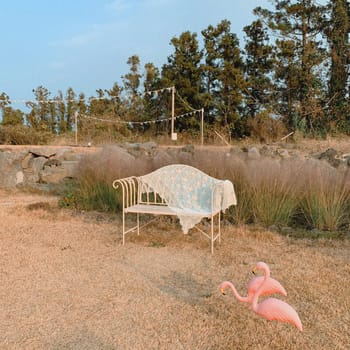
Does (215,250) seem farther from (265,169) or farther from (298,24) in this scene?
(298,24)

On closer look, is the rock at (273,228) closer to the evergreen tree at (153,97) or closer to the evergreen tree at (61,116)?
the evergreen tree at (153,97)

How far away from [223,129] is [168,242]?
12.0m

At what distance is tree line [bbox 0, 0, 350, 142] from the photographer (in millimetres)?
14977

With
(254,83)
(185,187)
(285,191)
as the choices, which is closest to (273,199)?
(285,191)

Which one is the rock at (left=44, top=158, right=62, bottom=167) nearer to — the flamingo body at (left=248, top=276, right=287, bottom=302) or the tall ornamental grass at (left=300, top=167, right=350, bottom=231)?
the tall ornamental grass at (left=300, top=167, right=350, bottom=231)

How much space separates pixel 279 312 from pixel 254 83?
1499 cm

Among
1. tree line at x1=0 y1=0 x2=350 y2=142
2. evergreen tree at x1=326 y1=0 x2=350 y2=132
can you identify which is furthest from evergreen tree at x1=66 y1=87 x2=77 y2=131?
evergreen tree at x1=326 y1=0 x2=350 y2=132

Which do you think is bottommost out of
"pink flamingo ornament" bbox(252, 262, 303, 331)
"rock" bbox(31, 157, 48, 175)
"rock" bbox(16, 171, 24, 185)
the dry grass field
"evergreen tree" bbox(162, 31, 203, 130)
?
the dry grass field

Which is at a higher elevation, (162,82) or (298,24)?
(298,24)

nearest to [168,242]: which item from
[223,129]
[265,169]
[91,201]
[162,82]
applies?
[265,169]

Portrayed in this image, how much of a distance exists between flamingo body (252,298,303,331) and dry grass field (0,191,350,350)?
0.77 feet

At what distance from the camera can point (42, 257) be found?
330cm

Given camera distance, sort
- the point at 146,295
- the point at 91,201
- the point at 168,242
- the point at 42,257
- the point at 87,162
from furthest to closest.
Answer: the point at 87,162 < the point at 91,201 < the point at 168,242 < the point at 42,257 < the point at 146,295

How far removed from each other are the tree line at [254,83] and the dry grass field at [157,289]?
11314 mm
